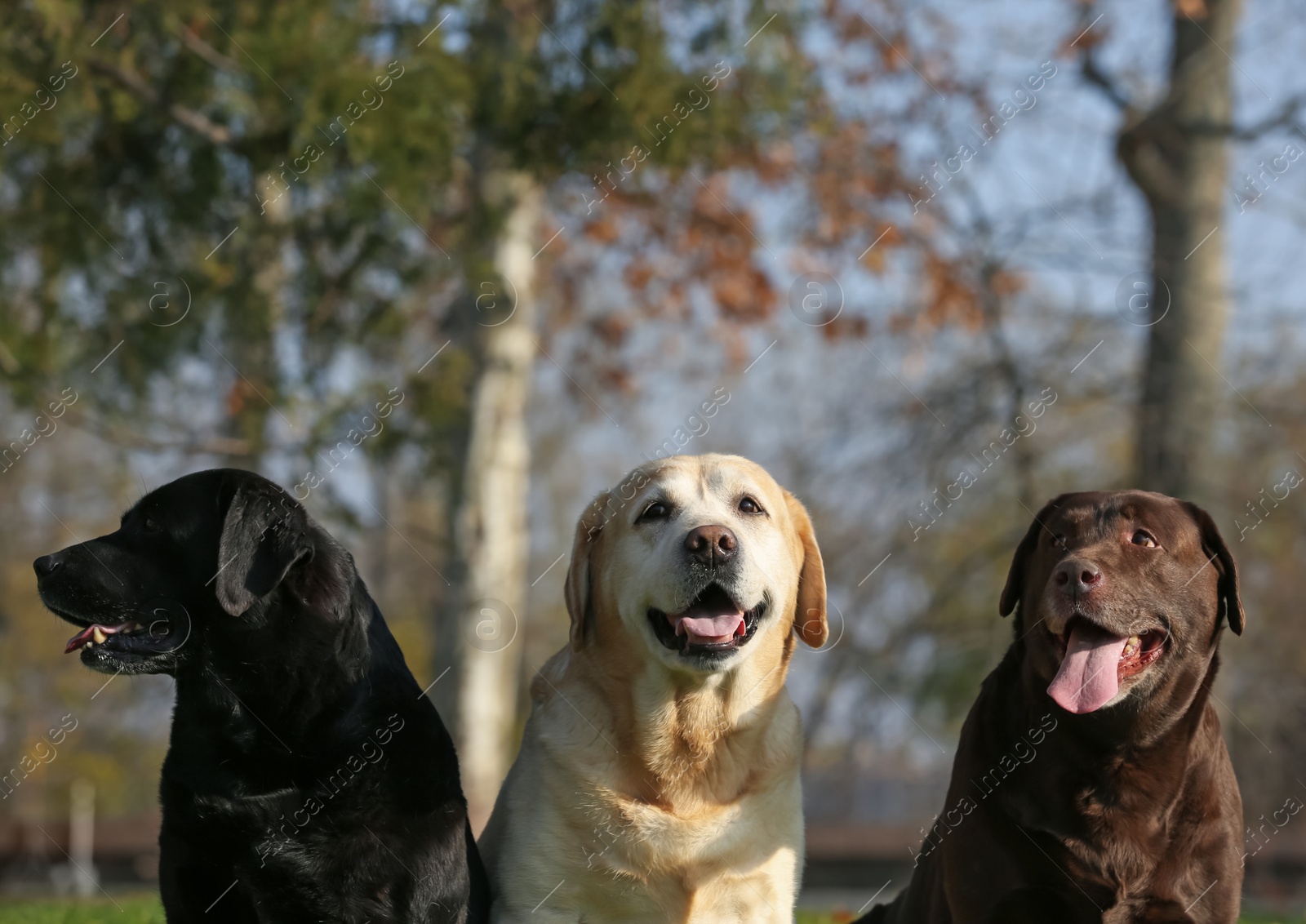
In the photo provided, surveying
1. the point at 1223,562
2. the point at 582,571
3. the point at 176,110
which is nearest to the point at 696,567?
the point at 582,571

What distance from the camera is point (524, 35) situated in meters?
9.58

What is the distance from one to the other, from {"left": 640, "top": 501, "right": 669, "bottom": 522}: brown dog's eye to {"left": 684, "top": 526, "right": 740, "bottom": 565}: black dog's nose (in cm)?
31

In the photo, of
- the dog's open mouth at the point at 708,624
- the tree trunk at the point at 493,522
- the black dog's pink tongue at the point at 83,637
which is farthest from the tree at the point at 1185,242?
the black dog's pink tongue at the point at 83,637

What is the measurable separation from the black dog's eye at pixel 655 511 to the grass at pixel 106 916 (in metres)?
2.33

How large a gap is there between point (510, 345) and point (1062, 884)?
22.8 feet

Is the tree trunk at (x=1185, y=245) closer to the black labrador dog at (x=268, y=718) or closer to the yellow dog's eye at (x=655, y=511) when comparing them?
→ the yellow dog's eye at (x=655, y=511)

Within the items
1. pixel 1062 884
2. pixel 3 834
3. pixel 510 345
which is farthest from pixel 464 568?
Answer: pixel 3 834

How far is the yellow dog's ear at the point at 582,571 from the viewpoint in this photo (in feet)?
15.3

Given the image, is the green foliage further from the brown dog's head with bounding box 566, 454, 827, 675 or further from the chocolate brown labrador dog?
the chocolate brown labrador dog

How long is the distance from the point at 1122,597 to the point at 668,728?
1.51 meters

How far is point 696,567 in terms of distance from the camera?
4.25m

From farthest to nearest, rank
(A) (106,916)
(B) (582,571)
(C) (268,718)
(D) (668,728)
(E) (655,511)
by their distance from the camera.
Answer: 1. (A) (106,916)
2. (B) (582,571)
3. (E) (655,511)
4. (D) (668,728)
5. (C) (268,718)

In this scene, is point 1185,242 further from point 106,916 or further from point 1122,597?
point 106,916

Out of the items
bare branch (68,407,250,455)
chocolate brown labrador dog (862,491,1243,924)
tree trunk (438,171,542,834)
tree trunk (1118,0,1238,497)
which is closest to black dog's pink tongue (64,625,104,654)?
chocolate brown labrador dog (862,491,1243,924)
